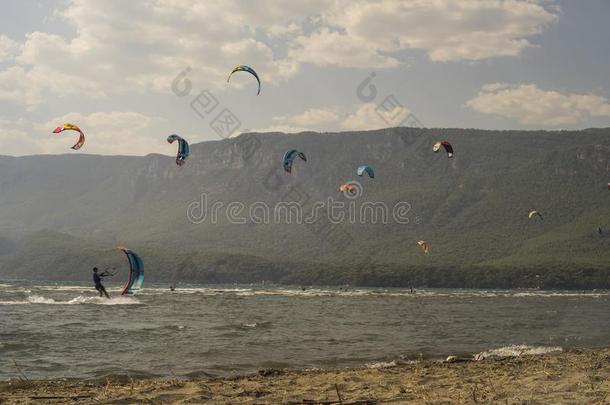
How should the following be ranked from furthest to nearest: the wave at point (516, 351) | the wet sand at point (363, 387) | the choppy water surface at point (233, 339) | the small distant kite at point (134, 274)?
the small distant kite at point (134, 274) < the wave at point (516, 351) < the choppy water surface at point (233, 339) < the wet sand at point (363, 387)

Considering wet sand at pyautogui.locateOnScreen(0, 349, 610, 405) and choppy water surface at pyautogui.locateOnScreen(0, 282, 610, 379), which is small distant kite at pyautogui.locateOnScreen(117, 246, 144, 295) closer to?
choppy water surface at pyautogui.locateOnScreen(0, 282, 610, 379)

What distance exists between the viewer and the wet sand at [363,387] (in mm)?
11352

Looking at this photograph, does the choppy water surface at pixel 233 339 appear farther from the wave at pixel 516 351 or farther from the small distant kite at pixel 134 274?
the small distant kite at pixel 134 274

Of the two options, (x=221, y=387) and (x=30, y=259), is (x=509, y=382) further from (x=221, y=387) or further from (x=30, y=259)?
(x=30, y=259)

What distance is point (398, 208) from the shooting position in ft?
584

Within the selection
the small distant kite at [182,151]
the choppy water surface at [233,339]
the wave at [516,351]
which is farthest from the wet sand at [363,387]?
the small distant kite at [182,151]

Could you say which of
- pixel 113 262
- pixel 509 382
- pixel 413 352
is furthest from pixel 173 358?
pixel 113 262

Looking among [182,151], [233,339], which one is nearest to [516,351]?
[233,339]

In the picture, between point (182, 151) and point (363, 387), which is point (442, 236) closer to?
point (182, 151)

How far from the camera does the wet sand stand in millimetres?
11352

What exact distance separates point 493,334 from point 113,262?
507 feet

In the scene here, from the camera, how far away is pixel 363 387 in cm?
1281

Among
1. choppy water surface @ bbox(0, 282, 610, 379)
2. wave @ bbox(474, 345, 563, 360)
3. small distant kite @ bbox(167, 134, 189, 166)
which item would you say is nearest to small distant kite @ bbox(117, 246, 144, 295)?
choppy water surface @ bbox(0, 282, 610, 379)

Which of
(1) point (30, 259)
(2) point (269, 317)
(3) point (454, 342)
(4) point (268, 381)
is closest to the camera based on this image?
(4) point (268, 381)
